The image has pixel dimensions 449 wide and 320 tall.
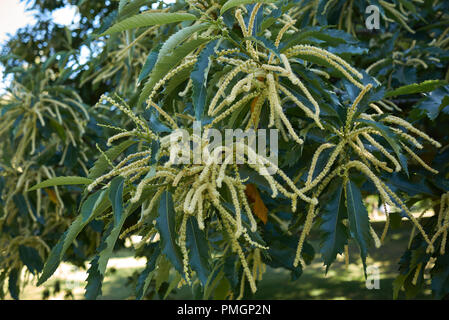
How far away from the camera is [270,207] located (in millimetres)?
2396

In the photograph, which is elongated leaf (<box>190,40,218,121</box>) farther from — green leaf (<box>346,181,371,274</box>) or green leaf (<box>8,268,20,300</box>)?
green leaf (<box>8,268,20,300</box>)

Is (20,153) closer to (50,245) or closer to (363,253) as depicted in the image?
(50,245)

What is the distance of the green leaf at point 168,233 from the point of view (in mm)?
1104

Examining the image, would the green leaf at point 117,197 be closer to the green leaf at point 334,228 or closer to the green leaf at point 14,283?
the green leaf at point 334,228

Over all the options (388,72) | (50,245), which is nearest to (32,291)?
(50,245)

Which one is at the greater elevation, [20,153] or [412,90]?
[412,90]

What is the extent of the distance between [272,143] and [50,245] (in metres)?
2.43

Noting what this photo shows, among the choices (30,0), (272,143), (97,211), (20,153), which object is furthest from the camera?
(30,0)

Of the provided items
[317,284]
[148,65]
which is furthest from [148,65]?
[317,284]

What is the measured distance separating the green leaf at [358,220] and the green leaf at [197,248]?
42 cm

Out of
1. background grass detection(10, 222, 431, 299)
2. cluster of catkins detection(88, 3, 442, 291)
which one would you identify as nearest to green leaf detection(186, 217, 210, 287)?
cluster of catkins detection(88, 3, 442, 291)

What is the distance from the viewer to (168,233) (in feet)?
3.65

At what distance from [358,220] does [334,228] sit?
0.11 m

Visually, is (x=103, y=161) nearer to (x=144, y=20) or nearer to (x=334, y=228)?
(x=144, y=20)
